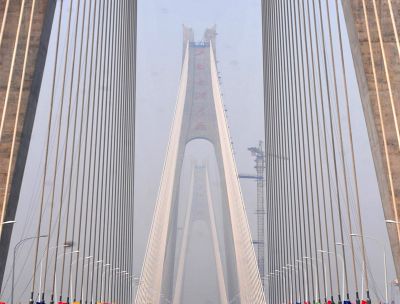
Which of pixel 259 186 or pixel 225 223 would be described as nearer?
pixel 225 223

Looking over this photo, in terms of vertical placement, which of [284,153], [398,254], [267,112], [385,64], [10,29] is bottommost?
[398,254]

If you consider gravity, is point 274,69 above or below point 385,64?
above

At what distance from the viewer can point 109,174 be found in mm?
35688

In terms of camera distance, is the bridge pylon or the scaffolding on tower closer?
the bridge pylon

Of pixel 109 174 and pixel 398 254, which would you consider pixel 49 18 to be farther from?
pixel 109 174

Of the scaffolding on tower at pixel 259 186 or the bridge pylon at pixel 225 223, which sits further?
the scaffolding on tower at pixel 259 186

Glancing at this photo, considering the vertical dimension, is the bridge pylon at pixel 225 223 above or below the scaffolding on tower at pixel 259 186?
below

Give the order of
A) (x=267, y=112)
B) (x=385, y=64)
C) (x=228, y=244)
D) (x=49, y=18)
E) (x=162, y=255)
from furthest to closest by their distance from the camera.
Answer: (x=228, y=244), (x=267, y=112), (x=162, y=255), (x=49, y=18), (x=385, y=64)

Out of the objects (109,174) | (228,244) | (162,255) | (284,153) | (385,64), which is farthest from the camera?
(228,244)

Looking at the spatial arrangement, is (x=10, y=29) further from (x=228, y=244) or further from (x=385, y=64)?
(x=228, y=244)

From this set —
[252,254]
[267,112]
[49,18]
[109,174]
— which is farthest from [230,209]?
[49,18]

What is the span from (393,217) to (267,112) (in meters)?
28.8

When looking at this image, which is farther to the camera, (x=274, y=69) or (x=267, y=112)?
(x=267, y=112)

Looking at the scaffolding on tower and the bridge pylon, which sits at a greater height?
the scaffolding on tower
